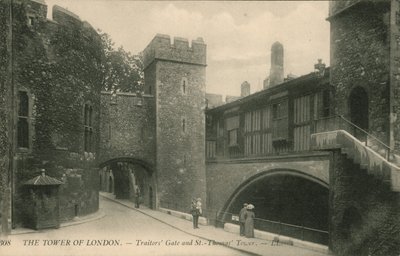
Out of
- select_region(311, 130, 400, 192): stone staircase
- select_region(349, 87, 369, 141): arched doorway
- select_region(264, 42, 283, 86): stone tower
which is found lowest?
select_region(311, 130, 400, 192): stone staircase

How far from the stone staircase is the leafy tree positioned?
2402cm

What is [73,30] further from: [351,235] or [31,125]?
[351,235]

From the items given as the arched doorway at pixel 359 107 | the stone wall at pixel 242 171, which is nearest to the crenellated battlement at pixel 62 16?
the stone wall at pixel 242 171

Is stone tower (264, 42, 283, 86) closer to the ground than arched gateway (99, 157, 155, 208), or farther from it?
farther from it

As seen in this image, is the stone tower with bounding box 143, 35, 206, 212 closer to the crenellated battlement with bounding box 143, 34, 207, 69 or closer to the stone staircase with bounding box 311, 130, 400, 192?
the crenellated battlement with bounding box 143, 34, 207, 69

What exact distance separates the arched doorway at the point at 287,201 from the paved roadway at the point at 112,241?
17.7ft

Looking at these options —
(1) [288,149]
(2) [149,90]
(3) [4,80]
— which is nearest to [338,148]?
(1) [288,149]

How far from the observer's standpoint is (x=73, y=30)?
60.0 feet

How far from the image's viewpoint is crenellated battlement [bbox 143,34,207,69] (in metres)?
24.7

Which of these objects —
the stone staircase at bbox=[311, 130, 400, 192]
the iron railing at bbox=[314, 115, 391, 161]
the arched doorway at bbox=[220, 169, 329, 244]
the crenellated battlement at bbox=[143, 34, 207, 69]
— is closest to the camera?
the stone staircase at bbox=[311, 130, 400, 192]

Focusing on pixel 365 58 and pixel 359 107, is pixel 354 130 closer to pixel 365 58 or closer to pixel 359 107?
pixel 359 107

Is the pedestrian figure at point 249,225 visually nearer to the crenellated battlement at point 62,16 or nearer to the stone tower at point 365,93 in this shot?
the stone tower at point 365,93

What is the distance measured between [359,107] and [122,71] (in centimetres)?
2432

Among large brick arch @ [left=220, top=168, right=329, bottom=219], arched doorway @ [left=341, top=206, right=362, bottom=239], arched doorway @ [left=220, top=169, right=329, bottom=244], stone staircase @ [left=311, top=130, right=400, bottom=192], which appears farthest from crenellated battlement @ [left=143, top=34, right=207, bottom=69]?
arched doorway @ [left=341, top=206, right=362, bottom=239]
